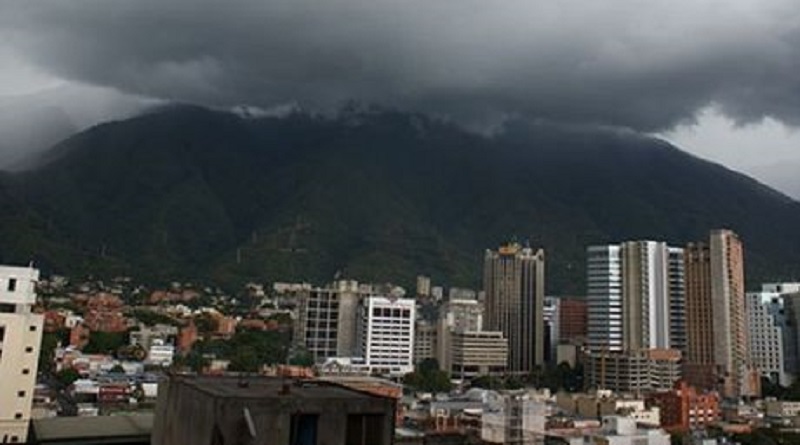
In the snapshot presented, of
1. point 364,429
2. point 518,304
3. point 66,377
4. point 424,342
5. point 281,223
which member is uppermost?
point 281,223

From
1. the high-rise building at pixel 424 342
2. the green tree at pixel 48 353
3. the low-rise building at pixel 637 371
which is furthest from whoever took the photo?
the high-rise building at pixel 424 342

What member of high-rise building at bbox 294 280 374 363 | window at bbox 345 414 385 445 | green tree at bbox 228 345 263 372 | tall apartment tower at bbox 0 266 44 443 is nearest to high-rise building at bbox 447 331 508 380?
high-rise building at bbox 294 280 374 363

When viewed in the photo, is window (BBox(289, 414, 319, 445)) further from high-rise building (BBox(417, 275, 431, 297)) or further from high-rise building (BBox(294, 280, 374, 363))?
high-rise building (BBox(417, 275, 431, 297))

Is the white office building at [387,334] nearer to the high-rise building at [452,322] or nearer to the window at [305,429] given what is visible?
the high-rise building at [452,322]

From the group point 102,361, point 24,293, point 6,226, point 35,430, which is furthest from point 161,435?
point 6,226

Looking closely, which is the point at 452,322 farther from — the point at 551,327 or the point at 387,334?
the point at 551,327

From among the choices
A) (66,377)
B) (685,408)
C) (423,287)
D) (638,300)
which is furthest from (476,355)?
(423,287)

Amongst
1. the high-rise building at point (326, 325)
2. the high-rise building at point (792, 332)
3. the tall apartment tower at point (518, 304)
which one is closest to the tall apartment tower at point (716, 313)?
the high-rise building at point (792, 332)
